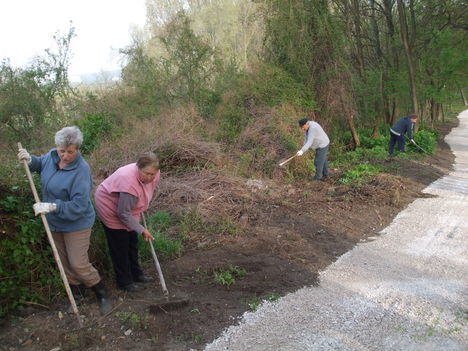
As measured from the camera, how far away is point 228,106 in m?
11.9

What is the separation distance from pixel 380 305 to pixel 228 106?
8.93 meters

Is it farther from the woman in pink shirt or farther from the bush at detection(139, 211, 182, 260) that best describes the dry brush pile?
the woman in pink shirt

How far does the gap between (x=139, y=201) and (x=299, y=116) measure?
8805 mm

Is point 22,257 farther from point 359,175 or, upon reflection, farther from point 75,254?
point 359,175

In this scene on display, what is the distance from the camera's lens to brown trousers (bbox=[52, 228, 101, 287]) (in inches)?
137

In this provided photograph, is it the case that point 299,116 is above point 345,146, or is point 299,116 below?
above

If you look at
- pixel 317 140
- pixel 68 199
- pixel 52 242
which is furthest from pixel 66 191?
pixel 317 140

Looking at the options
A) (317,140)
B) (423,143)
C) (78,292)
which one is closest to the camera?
(78,292)

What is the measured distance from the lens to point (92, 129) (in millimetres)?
10766

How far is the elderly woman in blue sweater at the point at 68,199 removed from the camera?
3.25 m

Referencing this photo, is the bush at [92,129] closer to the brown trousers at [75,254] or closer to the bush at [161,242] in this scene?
the bush at [161,242]

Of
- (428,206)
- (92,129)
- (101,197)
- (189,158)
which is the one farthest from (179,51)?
(101,197)

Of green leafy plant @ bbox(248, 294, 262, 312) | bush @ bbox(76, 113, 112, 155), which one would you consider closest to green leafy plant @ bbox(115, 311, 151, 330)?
green leafy plant @ bbox(248, 294, 262, 312)

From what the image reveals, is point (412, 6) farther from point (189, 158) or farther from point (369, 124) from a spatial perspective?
point (189, 158)
